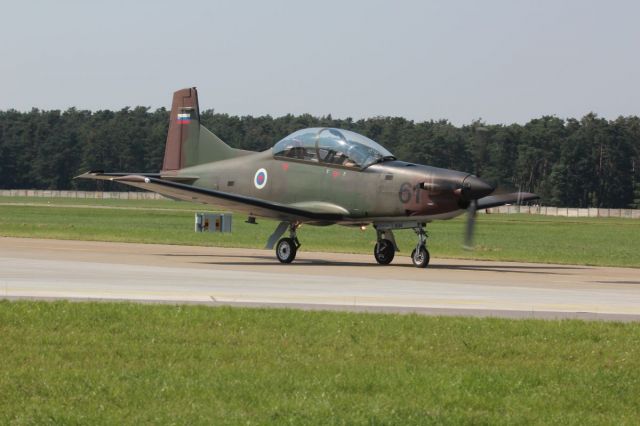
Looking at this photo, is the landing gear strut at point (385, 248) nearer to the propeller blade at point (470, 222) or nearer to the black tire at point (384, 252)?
the black tire at point (384, 252)

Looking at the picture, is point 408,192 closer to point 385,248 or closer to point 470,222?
point 470,222

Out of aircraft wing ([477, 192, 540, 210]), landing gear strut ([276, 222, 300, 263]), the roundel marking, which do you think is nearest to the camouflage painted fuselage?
the roundel marking

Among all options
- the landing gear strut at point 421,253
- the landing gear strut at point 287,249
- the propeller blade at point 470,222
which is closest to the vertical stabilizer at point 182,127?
the landing gear strut at point 287,249

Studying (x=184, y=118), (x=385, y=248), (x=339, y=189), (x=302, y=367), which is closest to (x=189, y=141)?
(x=184, y=118)

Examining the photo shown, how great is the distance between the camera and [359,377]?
38.1 feet

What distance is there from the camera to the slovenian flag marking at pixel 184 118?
3534cm

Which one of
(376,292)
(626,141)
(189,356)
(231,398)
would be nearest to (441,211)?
(376,292)

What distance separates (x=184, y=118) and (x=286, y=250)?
270 inches

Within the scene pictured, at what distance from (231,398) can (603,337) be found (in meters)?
6.08

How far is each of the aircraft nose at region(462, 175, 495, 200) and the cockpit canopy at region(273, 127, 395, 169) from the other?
2765 millimetres

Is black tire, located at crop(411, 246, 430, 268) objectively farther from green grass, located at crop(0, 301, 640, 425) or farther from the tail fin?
green grass, located at crop(0, 301, 640, 425)

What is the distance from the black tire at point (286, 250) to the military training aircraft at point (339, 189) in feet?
0.07

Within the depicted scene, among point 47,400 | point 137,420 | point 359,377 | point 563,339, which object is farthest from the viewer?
point 563,339

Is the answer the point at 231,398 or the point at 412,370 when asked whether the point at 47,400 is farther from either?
the point at 412,370
